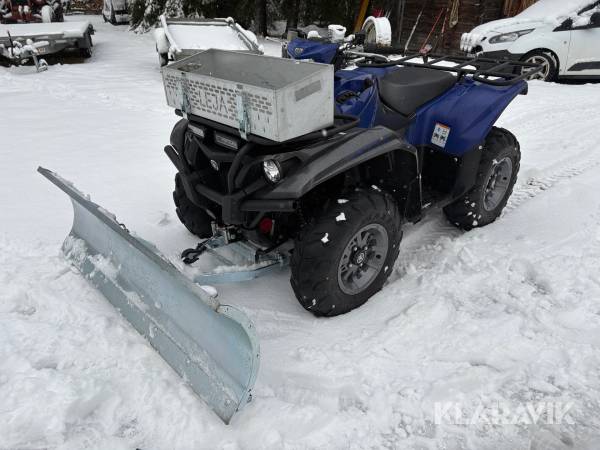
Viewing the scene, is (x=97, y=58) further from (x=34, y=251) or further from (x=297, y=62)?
(x=297, y=62)

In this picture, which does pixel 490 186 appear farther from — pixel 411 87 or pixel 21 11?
A: pixel 21 11

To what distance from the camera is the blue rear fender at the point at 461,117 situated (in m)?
2.98

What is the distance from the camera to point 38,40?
28.2 feet

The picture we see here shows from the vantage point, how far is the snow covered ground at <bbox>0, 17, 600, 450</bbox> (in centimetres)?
193

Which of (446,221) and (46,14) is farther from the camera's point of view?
(46,14)

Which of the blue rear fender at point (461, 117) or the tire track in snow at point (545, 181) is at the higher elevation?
the blue rear fender at point (461, 117)

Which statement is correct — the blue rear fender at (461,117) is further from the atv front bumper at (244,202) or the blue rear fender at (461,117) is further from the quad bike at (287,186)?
the atv front bumper at (244,202)

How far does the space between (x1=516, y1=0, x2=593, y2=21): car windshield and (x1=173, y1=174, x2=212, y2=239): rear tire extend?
7.31 meters

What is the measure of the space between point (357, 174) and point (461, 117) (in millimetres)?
863

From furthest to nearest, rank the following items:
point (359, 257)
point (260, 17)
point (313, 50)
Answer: point (260, 17), point (313, 50), point (359, 257)

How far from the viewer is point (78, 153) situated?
4.96 meters

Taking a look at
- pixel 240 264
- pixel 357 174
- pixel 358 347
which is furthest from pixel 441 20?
pixel 358 347

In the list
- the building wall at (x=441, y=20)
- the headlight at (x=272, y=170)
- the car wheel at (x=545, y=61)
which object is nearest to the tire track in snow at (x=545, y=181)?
the headlight at (x=272, y=170)

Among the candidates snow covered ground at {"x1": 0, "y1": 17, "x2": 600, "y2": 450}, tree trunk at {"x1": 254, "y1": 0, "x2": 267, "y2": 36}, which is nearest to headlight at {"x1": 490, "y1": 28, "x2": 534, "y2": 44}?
snow covered ground at {"x1": 0, "y1": 17, "x2": 600, "y2": 450}
